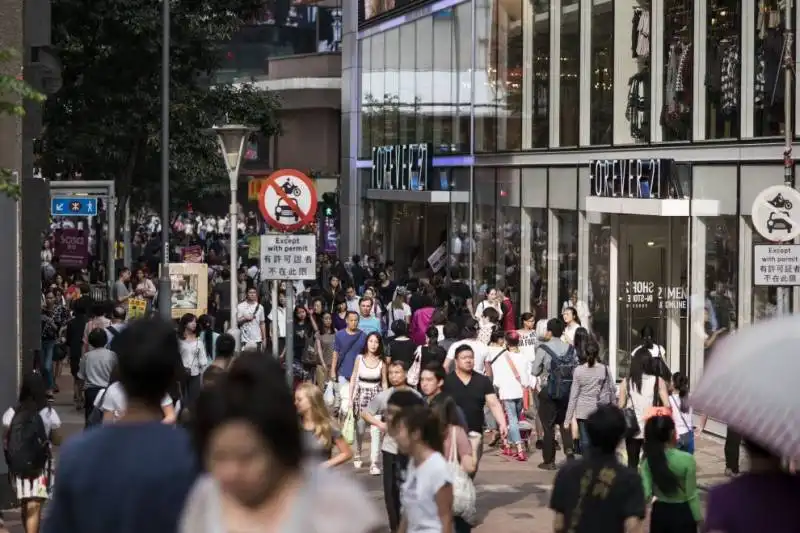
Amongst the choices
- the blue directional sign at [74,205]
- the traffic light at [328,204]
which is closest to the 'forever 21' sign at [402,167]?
the traffic light at [328,204]

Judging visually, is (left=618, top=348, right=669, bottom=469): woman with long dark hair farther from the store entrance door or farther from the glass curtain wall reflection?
the glass curtain wall reflection

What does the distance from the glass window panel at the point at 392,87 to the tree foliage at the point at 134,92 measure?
6237 millimetres

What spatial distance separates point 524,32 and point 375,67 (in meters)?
14.7

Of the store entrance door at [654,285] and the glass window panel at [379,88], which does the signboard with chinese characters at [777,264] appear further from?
the glass window panel at [379,88]

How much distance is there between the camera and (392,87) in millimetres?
42250

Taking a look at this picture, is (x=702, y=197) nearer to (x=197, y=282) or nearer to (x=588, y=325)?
(x=588, y=325)

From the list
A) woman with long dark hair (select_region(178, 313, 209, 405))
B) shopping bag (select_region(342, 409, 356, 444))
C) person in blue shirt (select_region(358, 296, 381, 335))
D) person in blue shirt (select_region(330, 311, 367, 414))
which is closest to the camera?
shopping bag (select_region(342, 409, 356, 444))

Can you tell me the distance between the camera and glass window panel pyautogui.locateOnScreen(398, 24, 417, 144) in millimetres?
39906

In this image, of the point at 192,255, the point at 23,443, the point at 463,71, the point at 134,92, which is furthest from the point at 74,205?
the point at 23,443

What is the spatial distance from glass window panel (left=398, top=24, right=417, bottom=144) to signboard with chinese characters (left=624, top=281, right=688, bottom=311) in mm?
15812

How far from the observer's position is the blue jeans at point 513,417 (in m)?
17.8

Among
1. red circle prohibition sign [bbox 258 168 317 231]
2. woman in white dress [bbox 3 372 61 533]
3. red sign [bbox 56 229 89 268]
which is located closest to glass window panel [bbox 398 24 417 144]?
red sign [bbox 56 229 89 268]

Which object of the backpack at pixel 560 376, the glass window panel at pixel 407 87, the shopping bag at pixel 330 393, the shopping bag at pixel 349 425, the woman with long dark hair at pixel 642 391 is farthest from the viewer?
the glass window panel at pixel 407 87

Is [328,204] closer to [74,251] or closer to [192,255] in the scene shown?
[74,251]
